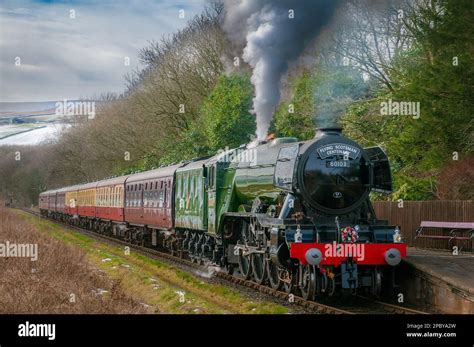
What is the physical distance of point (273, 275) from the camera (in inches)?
623

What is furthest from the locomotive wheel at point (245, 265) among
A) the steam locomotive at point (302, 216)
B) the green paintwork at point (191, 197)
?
the green paintwork at point (191, 197)

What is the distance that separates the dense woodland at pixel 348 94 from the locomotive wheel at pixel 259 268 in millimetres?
3549

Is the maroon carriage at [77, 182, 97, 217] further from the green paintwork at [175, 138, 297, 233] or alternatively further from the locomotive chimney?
the locomotive chimney

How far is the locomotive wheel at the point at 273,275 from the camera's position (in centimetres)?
1553

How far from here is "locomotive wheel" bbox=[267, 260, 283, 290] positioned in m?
15.5

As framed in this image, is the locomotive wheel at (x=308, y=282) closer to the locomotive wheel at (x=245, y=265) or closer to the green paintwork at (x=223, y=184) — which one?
the green paintwork at (x=223, y=184)

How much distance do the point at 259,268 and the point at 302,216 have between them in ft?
9.44

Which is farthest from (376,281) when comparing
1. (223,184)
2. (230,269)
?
(223,184)

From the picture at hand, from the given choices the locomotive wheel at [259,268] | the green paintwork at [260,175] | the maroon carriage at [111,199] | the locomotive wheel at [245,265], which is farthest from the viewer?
the maroon carriage at [111,199]

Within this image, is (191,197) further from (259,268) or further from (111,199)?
(111,199)

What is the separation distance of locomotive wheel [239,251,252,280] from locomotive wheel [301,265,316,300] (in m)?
3.03

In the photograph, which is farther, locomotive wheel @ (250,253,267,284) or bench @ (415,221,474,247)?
bench @ (415,221,474,247)

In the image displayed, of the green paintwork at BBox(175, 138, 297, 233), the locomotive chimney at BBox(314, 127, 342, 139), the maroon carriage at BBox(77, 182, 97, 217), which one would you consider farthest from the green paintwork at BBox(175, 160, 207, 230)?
the maroon carriage at BBox(77, 182, 97, 217)

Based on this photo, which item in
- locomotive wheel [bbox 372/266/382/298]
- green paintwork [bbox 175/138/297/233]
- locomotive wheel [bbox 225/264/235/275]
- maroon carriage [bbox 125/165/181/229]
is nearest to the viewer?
locomotive wheel [bbox 372/266/382/298]
